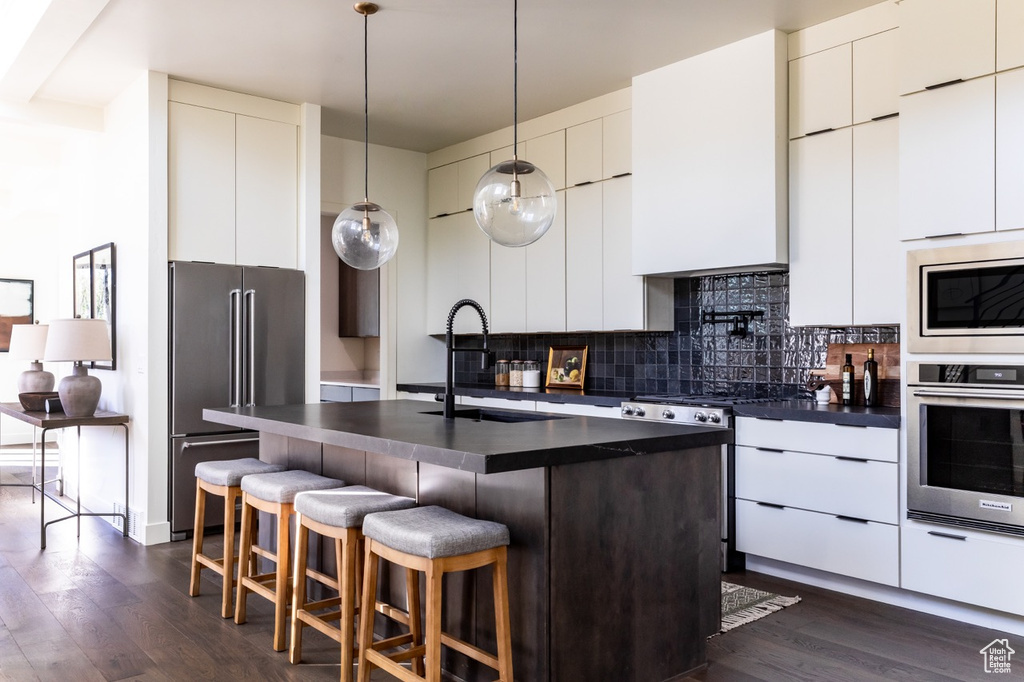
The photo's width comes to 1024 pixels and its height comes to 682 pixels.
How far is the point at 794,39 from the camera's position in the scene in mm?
4074

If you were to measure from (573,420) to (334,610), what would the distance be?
1346mm

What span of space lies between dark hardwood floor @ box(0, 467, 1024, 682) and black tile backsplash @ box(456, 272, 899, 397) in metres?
1.22

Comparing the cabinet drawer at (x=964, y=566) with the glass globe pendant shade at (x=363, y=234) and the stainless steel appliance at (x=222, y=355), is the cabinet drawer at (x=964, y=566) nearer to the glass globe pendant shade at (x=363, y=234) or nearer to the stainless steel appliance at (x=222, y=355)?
the glass globe pendant shade at (x=363, y=234)

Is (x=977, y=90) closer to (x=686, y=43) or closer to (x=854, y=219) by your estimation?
(x=854, y=219)

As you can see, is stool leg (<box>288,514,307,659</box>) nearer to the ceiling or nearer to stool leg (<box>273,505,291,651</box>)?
stool leg (<box>273,505,291,651</box>)

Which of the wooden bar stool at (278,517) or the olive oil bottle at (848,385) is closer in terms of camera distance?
the wooden bar stool at (278,517)

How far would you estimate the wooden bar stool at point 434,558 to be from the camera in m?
2.22

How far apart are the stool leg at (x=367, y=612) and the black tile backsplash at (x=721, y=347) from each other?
272cm

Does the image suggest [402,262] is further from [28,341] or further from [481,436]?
[481,436]

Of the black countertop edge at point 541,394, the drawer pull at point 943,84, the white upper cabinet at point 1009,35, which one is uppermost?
the white upper cabinet at point 1009,35

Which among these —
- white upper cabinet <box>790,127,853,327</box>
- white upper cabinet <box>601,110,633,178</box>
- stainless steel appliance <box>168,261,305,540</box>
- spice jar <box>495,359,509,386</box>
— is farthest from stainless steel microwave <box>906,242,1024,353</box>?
stainless steel appliance <box>168,261,305,540</box>

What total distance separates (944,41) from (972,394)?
151 cm

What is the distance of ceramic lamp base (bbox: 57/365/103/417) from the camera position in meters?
4.66

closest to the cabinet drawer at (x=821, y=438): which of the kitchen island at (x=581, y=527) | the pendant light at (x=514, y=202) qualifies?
the kitchen island at (x=581, y=527)
